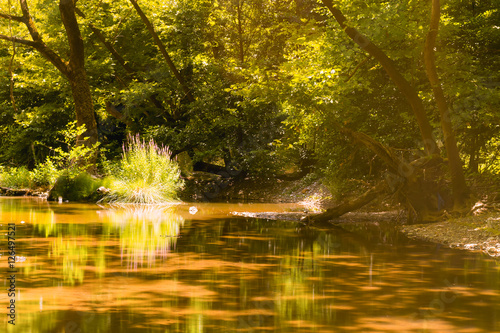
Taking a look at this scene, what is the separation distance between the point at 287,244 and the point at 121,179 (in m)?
10.6

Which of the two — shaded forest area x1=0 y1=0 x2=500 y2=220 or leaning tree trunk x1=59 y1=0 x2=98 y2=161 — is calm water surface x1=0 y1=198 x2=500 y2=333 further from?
leaning tree trunk x1=59 y1=0 x2=98 y2=161

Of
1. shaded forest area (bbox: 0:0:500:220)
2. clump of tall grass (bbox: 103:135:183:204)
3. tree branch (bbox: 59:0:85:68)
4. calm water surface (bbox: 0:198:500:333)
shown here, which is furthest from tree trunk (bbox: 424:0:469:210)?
tree branch (bbox: 59:0:85:68)

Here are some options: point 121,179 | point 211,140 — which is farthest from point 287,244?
point 211,140

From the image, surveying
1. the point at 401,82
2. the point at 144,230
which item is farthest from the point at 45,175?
the point at 401,82

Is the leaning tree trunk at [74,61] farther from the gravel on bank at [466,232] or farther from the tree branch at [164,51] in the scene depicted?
the gravel on bank at [466,232]

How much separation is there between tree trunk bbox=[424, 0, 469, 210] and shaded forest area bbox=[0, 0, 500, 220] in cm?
3

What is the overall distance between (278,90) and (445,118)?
3.77 meters

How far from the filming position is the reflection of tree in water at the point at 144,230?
7441mm

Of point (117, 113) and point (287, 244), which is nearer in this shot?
point (287, 244)

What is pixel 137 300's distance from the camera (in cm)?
498

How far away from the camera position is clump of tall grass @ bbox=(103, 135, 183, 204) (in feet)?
56.3

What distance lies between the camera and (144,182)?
1748 centimetres

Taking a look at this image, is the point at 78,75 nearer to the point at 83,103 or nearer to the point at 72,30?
the point at 83,103

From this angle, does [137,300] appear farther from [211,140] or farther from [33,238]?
[211,140]
